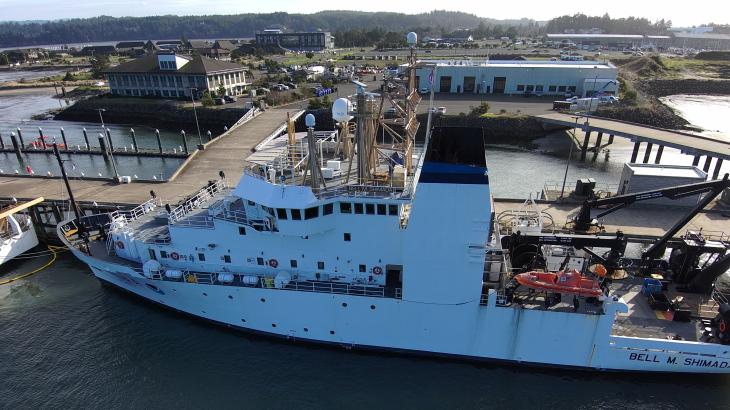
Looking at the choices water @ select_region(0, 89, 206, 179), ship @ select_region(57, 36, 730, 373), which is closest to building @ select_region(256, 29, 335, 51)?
water @ select_region(0, 89, 206, 179)

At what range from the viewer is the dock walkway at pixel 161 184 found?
26.1 metres

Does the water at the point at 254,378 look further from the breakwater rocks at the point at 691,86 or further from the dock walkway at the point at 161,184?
the breakwater rocks at the point at 691,86

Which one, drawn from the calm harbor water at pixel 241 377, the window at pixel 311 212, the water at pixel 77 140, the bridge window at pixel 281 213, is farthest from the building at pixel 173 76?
the window at pixel 311 212

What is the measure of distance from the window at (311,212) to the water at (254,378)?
5814 mm

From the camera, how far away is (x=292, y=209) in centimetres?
1401

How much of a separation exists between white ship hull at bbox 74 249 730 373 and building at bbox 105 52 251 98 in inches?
1941

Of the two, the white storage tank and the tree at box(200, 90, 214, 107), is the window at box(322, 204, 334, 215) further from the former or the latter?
the tree at box(200, 90, 214, 107)

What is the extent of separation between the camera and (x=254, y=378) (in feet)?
49.7

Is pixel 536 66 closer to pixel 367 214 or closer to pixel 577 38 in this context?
pixel 367 214

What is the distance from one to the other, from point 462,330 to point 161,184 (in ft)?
75.6

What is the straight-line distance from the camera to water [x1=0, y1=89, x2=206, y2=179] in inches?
1480

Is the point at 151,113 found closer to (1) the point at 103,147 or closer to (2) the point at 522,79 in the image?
(1) the point at 103,147

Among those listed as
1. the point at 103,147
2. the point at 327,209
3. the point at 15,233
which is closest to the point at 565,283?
the point at 327,209

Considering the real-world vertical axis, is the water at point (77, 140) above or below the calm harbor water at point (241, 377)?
above
